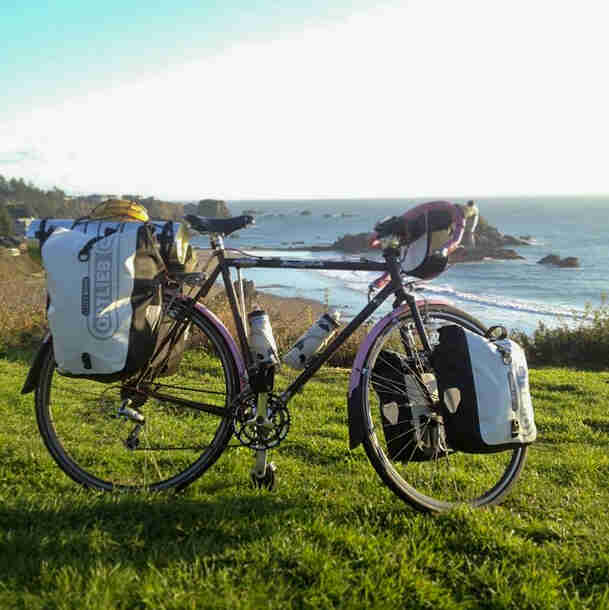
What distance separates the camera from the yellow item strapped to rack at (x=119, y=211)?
127 inches

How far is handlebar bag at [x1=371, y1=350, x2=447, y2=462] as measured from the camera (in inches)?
122

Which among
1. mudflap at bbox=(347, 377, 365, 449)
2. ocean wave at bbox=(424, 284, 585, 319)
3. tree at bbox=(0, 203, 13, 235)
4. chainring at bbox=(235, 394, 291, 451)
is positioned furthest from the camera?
tree at bbox=(0, 203, 13, 235)

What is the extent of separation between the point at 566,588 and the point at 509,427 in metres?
0.76

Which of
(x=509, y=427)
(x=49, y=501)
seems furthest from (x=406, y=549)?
(x=49, y=501)

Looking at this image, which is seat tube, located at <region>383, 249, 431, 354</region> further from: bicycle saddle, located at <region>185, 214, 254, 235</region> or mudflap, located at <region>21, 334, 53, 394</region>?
mudflap, located at <region>21, 334, 53, 394</region>

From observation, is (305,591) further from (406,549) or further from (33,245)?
(33,245)

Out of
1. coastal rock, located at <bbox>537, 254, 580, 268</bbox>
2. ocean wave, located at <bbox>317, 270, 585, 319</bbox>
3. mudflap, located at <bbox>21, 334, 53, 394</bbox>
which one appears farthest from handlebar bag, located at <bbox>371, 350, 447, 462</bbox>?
coastal rock, located at <bbox>537, 254, 580, 268</bbox>

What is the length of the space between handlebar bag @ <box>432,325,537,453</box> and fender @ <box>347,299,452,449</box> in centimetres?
31

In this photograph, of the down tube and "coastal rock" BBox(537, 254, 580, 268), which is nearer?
the down tube

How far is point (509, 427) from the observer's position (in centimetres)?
286

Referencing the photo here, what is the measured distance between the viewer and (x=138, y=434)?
3.34 m

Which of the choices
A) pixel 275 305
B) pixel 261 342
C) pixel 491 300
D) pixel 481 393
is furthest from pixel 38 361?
pixel 491 300

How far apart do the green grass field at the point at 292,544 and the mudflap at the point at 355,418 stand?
39 cm

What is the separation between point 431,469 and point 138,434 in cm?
186
